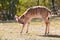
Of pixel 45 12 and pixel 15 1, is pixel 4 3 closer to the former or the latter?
pixel 15 1

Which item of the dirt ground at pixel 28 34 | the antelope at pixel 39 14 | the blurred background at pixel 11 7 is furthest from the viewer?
the blurred background at pixel 11 7

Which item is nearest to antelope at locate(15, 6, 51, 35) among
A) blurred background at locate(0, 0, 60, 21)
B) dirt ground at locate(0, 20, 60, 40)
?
dirt ground at locate(0, 20, 60, 40)

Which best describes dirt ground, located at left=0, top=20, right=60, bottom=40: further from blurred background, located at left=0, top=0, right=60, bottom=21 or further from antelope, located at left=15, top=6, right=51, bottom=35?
blurred background, located at left=0, top=0, right=60, bottom=21

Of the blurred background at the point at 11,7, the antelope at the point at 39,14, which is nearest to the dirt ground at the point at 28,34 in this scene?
the antelope at the point at 39,14

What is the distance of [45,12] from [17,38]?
276 centimetres

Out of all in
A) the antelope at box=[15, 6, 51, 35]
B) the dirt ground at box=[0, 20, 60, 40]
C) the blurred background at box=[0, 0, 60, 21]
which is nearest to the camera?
the dirt ground at box=[0, 20, 60, 40]

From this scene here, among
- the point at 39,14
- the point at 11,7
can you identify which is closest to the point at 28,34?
the point at 39,14

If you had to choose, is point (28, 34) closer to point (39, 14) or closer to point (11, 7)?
point (39, 14)

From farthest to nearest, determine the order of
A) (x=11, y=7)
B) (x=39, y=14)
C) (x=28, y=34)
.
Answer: (x=11, y=7), (x=39, y=14), (x=28, y=34)

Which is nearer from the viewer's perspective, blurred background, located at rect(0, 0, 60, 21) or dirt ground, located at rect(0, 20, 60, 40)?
dirt ground, located at rect(0, 20, 60, 40)

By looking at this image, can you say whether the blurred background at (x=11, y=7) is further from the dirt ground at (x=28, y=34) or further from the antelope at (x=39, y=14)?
the antelope at (x=39, y=14)

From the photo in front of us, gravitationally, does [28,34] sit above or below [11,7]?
below

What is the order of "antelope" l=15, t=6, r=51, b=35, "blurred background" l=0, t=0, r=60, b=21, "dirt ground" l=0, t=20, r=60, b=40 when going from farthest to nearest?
1. "blurred background" l=0, t=0, r=60, b=21
2. "antelope" l=15, t=6, r=51, b=35
3. "dirt ground" l=0, t=20, r=60, b=40

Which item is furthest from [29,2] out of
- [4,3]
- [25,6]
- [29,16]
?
[29,16]
